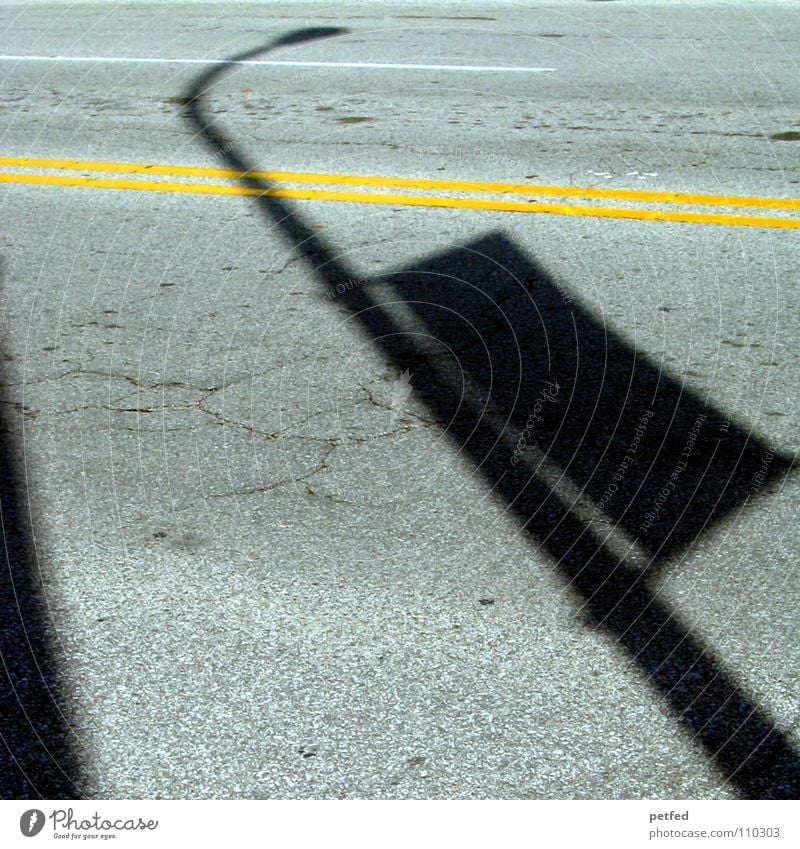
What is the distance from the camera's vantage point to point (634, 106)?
6.93 metres

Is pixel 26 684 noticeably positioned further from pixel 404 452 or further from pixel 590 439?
pixel 590 439

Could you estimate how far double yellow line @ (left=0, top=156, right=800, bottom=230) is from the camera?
209 inches

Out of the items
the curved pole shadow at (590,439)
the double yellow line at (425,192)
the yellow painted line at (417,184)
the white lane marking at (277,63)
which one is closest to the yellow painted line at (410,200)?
the double yellow line at (425,192)

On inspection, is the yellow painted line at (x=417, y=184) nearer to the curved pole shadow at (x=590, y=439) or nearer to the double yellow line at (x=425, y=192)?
the double yellow line at (x=425, y=192)

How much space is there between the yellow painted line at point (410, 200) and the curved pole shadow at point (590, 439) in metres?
0.43

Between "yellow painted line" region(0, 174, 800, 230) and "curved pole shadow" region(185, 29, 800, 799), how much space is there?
43 cm

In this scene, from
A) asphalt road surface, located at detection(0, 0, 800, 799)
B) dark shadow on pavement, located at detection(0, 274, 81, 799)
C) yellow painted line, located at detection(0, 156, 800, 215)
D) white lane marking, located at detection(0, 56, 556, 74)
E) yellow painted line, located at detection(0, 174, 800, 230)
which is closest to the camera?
dark shadow on pavement, located at detection(0, 274, 81, 799)

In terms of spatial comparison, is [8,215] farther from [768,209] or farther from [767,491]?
[767,491]

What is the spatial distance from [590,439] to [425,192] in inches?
96.8

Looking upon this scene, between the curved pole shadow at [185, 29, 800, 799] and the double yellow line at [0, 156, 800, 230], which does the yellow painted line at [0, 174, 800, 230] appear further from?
the curved pole shadow at [185, 29, 800, 799]

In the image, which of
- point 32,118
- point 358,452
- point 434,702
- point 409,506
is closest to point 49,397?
point 358,452

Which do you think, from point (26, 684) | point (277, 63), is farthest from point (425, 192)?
point (26, 684)

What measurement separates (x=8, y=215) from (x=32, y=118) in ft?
6.45

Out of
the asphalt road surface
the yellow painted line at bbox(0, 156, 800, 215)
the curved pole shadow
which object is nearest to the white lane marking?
the asphalt road surface
